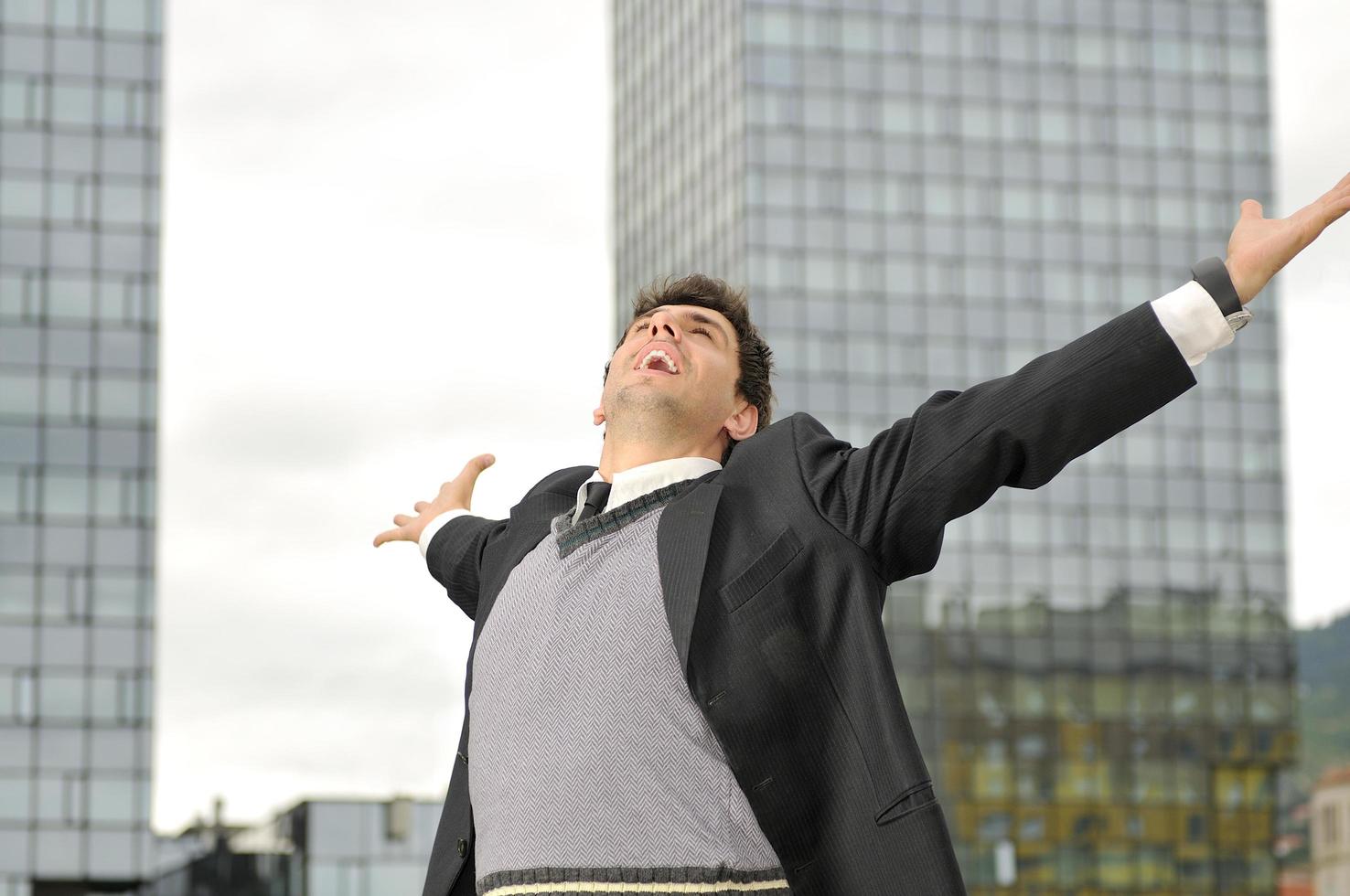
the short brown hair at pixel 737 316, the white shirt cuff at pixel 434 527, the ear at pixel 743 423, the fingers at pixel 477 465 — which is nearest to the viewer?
the ear at pixel 743 423

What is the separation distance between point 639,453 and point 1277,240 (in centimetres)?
139

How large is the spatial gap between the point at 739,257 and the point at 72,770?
112ft

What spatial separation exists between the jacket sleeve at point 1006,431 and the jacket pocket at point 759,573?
4.0 inches

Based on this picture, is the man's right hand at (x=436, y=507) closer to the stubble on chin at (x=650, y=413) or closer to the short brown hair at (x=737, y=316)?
the short brown hair at (x=737, y=316)

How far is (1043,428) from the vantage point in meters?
3.56

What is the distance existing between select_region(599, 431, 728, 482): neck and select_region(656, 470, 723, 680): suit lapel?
276mm

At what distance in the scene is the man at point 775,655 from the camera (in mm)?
3580

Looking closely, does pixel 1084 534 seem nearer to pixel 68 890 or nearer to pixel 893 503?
pixel 68 890

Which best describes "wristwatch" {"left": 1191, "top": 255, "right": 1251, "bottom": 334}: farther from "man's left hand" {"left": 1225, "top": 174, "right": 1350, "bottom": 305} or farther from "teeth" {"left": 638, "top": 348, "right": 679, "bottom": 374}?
"teeth" {"left": 638, "top": 348, "right": 679, "bottom": 374}

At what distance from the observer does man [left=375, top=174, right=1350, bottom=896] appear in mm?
3580

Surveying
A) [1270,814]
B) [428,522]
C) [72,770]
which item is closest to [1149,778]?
[1270,814]

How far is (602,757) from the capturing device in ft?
12.2

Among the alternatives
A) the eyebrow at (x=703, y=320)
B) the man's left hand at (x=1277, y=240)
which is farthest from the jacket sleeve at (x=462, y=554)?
the man's left hand at (x=1277, y=240)

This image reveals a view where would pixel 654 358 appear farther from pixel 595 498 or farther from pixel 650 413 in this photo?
pixel 595 498
